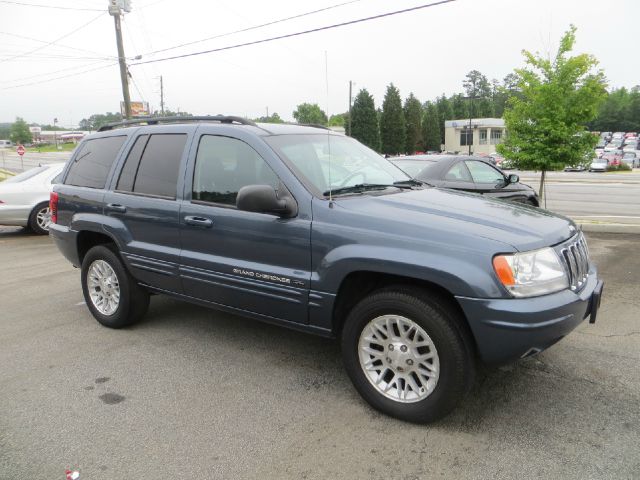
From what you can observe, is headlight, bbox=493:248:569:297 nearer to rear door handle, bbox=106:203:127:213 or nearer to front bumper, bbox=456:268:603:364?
front bumper, bbox=456:268:603:364

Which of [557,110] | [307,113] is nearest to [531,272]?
[557,110]

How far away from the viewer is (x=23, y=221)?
1030 centimetres

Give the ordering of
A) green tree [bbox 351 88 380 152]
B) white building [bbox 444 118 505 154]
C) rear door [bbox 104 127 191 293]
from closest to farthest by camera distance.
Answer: rear door [bbox 104 127 191 293]
green tree [bbox 351 88 380 152]
white building [bbox 444 118 505 154]

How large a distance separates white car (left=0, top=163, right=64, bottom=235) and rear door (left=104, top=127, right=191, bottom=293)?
6404mm

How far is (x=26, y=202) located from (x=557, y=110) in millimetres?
10588

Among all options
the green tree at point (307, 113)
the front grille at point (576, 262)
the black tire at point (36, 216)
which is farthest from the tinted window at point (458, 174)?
the green tree at point (307, 113)

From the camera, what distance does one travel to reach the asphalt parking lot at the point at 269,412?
9.03ft

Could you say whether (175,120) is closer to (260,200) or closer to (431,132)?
(260,200)

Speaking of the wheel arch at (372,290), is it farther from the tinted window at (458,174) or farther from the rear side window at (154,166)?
the tinted window at (458,174)

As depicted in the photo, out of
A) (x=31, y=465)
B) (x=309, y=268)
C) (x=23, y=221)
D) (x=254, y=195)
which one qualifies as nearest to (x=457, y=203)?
(x=309, y=268)

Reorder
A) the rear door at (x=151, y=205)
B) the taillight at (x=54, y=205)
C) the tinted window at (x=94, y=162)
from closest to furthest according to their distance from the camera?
the rear door at (x=151, y=205) < the tinted window at (x=94, y=162) < the taillight at (x=54, y=205)

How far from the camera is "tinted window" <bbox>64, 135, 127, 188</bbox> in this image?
4891mm

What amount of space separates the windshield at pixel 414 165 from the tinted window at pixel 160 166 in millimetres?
4691

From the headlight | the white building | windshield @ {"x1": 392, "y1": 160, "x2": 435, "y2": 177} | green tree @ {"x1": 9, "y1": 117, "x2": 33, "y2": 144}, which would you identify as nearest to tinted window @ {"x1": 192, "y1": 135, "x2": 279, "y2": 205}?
the headlight
